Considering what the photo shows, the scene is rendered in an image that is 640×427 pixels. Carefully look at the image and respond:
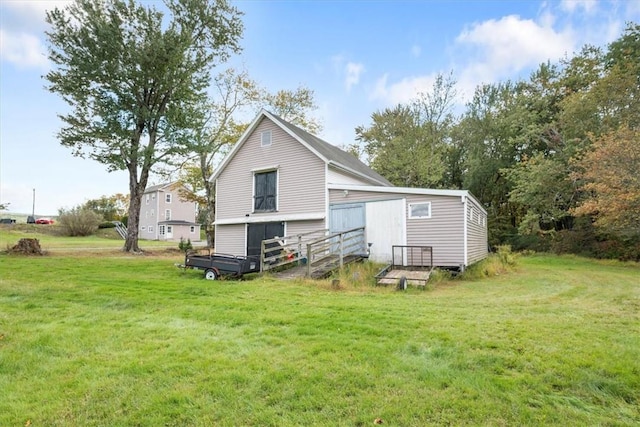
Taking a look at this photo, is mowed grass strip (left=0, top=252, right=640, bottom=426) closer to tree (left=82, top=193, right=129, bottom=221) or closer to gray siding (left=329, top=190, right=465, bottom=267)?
gray siding (left=329, top=190, right=465, bottom=267)

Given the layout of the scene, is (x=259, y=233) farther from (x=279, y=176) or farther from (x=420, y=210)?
(x=420, y=210)

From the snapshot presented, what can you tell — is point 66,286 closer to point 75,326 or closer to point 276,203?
point 75,326

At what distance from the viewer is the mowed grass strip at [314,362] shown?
312 centimetres

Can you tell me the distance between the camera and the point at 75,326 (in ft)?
18.4

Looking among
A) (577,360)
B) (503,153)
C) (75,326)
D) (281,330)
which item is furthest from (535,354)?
(503,153)

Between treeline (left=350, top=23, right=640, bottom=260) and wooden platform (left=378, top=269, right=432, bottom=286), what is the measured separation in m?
9.31

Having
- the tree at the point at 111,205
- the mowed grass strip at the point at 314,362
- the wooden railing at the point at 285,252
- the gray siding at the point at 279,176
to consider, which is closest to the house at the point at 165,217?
the tree at the point at 111,205

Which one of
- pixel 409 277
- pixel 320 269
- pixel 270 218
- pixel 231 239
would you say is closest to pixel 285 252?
pixel 270 218

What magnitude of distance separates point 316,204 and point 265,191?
9.51 ft

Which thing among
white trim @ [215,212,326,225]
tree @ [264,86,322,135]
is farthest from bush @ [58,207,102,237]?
white trim @ [215,212,326,225]

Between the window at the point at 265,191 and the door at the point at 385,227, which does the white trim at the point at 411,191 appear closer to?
the door at the point at 385,227

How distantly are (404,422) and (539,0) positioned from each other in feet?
Result: 56.2

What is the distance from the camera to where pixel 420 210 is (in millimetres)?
13414

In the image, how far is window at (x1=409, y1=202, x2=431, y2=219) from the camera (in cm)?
1327
